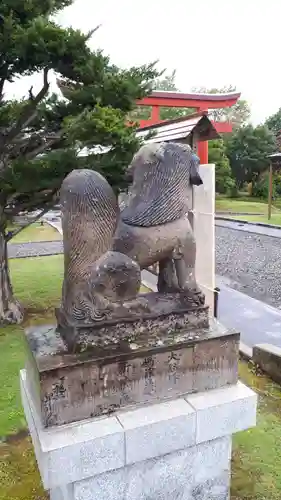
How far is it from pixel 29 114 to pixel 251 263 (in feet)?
22.3

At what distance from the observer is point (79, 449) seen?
199 centimetres

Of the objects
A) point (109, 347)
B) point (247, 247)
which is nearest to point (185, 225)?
point (109, 347)

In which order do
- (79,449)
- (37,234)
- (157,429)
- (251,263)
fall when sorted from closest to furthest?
1. (79,449)
2. (157,429)
3. (251,263)
4. (37,234)

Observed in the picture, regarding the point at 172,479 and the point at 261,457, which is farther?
the point at 261,457

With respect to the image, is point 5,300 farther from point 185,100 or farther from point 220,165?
point 220,165

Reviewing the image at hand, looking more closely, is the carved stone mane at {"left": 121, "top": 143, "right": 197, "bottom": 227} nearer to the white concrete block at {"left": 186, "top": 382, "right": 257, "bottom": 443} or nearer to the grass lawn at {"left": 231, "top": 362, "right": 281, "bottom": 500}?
the white concrete block at {"left": 186, "top": 382, "right": 257, "bottom": 443}

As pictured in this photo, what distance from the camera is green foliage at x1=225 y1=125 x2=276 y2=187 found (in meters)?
26.5

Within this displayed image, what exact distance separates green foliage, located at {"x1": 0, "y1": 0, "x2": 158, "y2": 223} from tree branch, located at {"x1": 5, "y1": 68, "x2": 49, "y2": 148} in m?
0.01

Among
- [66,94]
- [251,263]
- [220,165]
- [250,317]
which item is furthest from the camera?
[220,165]

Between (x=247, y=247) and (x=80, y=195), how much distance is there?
35.0 feet

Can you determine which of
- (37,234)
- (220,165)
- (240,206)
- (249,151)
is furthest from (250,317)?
(249,151)

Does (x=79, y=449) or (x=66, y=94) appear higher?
(x=66, y=94)

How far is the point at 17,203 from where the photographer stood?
536cm

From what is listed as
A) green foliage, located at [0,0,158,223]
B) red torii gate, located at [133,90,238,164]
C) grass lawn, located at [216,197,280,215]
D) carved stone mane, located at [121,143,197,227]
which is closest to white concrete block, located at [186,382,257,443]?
carved stone mane, located at [121,143,197,227]
